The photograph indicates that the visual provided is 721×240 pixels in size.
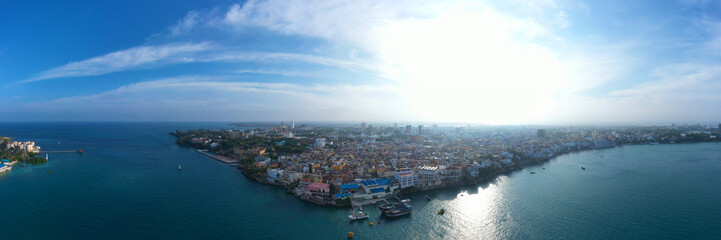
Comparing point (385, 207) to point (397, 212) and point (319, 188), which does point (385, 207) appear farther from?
point (319, 188)

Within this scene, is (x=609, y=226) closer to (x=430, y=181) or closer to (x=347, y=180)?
(x=430, y=181)

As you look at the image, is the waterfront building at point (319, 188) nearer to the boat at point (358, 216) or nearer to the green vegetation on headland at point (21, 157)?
the boat at point (358, 216)

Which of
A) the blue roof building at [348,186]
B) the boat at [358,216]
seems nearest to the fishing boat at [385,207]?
the boat at [358,216]

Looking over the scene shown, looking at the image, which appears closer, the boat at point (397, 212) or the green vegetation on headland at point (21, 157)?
the boat at point (397, 212)

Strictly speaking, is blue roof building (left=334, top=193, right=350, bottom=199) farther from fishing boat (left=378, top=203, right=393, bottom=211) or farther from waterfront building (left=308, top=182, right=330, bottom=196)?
fishing boat (left=378, top=203, right=393, bottom=211)

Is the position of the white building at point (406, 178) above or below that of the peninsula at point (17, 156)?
below

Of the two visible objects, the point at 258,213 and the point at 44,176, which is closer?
the point at 258,213

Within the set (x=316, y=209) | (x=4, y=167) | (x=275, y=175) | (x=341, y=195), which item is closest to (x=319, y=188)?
(x=341, y=195)

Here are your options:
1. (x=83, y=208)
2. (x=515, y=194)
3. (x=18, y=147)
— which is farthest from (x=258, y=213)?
(x=18, y=147)
